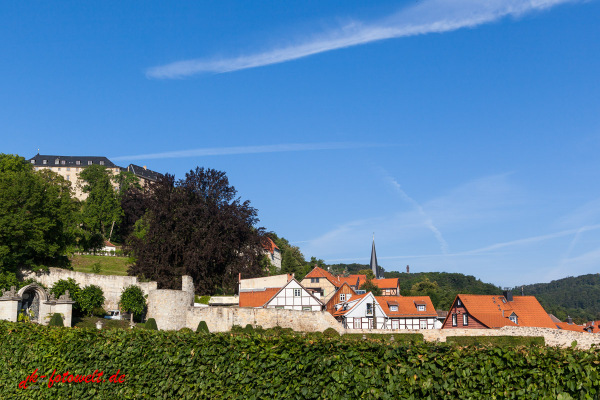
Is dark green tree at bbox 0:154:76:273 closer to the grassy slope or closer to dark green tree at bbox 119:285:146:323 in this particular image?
dark green tree at bbox 119:285:146:323

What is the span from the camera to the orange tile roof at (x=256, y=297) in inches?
2063

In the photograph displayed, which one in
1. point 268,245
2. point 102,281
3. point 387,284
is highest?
point 268,245

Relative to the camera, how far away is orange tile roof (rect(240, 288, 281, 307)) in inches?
2063

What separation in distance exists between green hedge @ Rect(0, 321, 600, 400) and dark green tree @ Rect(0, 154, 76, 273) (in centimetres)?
2820

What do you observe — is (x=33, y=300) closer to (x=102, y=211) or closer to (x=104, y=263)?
(x=104, y=263)

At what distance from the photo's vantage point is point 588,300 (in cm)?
17225

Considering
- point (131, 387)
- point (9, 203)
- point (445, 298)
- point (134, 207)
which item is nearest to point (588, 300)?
point (445, 298)

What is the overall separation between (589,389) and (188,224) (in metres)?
44.3

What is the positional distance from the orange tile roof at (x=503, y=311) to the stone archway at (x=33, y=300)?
114 feet

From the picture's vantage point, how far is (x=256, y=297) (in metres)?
53.4

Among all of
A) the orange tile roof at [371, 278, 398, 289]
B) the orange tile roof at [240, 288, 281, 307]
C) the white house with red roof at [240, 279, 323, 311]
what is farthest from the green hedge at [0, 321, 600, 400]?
the orange tile roof at [371, 278, 398, 289]

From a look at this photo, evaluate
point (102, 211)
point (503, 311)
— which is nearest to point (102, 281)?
point (503, 311)

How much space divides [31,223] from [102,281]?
698cm

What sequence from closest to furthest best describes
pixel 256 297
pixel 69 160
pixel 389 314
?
pixel 256 297
pixel 389 314
pixel 69 160
